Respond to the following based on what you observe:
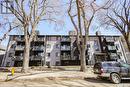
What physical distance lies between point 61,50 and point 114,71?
36.7 metres

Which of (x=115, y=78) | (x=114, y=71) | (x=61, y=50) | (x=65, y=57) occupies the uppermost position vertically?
(x=61, y=50)

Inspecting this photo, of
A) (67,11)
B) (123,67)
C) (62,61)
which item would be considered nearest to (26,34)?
(67,11)

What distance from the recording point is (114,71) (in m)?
17.3

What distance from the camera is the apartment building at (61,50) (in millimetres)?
51844

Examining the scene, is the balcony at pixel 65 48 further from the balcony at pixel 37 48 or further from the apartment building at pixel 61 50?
the balcony at pixel 37 48

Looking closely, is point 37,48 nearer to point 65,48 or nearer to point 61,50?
point 61,50

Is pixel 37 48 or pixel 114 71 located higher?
pixel 37 48

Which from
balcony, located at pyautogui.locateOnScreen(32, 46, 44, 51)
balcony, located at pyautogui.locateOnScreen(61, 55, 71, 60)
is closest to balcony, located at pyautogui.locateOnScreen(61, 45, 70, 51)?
balcony, located at pyautogui.locateOnScreen(61, 55, 71, 60)

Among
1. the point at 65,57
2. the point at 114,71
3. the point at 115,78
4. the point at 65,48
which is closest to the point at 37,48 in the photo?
the point at 65,48

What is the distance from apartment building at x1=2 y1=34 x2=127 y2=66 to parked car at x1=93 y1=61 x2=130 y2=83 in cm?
3349

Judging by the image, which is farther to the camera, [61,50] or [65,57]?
[61,50]

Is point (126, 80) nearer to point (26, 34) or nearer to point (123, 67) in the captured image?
point (123, 67)

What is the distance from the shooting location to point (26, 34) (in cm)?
2336

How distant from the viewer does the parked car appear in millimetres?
17030
